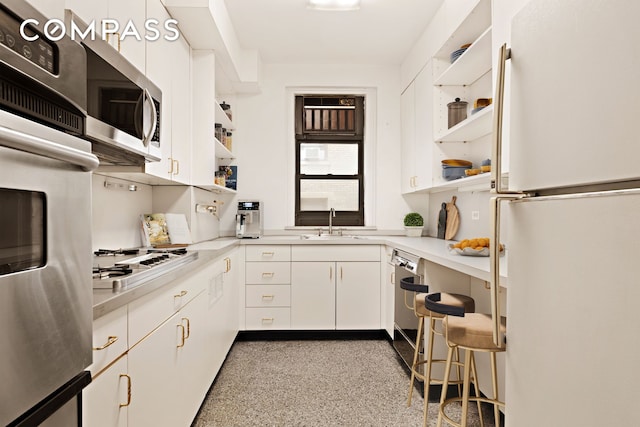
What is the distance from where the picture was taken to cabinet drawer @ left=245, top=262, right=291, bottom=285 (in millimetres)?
3377

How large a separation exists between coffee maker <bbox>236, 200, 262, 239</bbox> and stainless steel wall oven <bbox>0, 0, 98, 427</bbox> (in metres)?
2.83

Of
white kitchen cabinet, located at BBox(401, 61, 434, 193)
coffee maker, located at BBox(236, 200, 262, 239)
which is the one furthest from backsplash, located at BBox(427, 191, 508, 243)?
coffee maker, located at BBox(236, 200, 262, 239)

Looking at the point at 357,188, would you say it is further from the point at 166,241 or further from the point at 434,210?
the point at 166,241

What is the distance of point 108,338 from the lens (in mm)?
1032

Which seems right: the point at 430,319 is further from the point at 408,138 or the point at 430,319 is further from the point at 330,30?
the point at 330,30

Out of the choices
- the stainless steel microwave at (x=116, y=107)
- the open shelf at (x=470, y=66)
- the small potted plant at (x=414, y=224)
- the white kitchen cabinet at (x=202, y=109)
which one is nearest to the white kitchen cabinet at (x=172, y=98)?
the white kitchen cabinet at (x=202, y=109)

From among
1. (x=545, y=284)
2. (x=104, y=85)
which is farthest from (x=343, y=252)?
A: (x=545, y=284)

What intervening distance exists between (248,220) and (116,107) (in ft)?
7.45

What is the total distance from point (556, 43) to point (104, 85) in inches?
56.4

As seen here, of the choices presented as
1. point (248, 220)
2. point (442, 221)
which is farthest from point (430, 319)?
point (248, 220)

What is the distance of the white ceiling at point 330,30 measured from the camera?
9.48 ft

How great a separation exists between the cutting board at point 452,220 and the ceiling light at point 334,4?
1788 mm

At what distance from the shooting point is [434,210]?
3.82m

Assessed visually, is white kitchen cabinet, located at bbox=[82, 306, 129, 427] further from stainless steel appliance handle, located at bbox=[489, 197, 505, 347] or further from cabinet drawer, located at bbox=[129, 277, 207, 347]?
stainless steel appliance handle, located at bbox=[489, 197, 505, 347]
